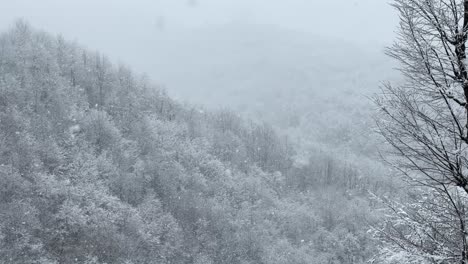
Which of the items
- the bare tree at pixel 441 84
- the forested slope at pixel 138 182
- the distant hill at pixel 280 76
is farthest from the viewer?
the distant hill at pixel 280 76

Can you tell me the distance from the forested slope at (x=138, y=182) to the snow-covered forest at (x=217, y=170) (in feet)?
0.29

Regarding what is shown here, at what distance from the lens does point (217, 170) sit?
27156mm

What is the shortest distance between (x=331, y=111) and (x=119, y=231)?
41.0m

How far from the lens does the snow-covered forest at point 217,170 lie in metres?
6.23

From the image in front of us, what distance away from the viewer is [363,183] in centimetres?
3209

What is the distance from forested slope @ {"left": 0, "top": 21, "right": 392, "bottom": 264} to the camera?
690 inches

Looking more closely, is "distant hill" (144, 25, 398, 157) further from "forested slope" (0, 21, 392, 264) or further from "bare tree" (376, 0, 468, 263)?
"bare tree" (376, 0, 468, 263)

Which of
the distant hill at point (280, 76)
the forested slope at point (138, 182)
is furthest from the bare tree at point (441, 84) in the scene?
the distant hill at point (280, 76)

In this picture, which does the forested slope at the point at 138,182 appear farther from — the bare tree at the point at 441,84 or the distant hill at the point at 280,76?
the bare tree at the point at 441,84

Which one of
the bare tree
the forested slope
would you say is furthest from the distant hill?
the bare tree

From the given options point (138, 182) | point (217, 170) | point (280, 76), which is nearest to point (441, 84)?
point (138, 182)

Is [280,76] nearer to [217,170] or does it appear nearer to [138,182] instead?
[217,170]

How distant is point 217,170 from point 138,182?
661 cm

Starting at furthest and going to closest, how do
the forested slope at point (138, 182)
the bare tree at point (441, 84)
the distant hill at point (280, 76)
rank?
the distant hill at point (280, 76)
the forested slope at point (138, 182)
the bare tree at point (441, 84)
